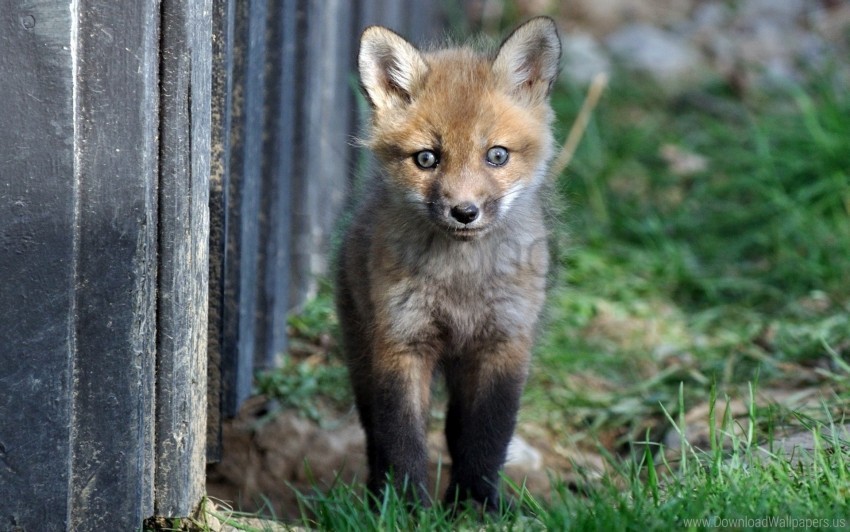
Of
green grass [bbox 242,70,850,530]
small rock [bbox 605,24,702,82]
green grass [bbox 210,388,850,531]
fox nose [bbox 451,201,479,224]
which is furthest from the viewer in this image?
small rock [bbox 605,24,702,82]

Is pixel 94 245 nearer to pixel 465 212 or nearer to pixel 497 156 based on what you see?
pixel 465 212

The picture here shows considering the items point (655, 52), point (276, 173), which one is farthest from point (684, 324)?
point (655, 52)

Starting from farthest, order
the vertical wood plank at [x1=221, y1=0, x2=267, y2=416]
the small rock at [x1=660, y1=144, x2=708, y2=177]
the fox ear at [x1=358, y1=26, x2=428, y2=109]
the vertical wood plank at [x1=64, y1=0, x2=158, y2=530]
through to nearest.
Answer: the small rock at [x1=660, y1=144, x2=708, y2=177]
the vertical wood plank at [x1=221, y1=0, x2=267, y2=416]
the fox ear at [x1=358, y1=26, x2=428, y2=109]
the vertical wood plank at [x1=64, y1=0, x2=158, y2=530]

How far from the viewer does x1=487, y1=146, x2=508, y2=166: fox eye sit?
11.5 feet

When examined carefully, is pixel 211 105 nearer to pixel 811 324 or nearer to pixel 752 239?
pixel 811 324

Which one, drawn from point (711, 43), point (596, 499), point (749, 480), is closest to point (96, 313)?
point (596, 499)

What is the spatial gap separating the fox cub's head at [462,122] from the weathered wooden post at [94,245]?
70 centimetres

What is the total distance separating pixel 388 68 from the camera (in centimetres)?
368

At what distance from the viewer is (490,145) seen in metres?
3.49

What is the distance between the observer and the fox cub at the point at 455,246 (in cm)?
349

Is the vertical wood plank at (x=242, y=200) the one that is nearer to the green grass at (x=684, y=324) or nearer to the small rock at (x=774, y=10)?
the green grass at (x=684, y=324)

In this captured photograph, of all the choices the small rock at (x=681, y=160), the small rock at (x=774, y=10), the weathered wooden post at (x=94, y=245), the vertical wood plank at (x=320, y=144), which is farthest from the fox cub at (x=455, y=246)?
the small rock at (x=774, y=10)

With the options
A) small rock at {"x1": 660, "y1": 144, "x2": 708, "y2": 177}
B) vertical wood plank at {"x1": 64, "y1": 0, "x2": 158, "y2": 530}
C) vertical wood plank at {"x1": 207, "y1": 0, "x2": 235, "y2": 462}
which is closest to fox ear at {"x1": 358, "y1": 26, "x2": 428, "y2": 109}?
vertical wood plank at {"x1": 207, "y1": 0, "x2": 235, "y2": 462}

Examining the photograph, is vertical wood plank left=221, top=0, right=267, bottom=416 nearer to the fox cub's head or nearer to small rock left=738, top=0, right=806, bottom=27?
the fox cub's head
